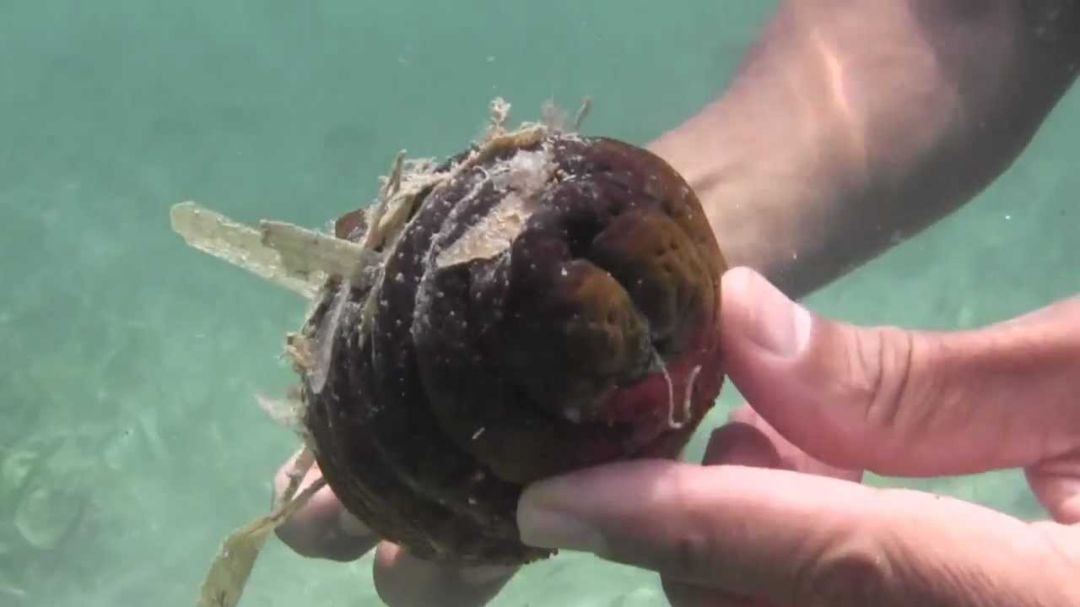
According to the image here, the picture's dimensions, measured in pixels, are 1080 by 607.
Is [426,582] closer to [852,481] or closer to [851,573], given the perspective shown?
[852,481]

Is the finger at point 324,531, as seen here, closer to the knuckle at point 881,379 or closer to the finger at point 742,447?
the finger at point 742,447

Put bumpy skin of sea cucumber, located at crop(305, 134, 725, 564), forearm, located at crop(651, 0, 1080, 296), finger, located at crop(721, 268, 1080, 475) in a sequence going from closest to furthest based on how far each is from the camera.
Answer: bumpy skin of sea cucumber, located at crop(305, 134, 725, 564), finger, located at crop(721, 268, 1080, 475), forearm, located at crop(651, 0, 1080, 296)

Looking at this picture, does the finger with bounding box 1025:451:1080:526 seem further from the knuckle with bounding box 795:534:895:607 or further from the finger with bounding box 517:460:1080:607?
the knuckle with bounding box 795:534:895:607

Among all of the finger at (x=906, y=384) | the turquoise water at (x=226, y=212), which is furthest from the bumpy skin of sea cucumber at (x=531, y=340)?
the turquoise water at (x=226, y=212)

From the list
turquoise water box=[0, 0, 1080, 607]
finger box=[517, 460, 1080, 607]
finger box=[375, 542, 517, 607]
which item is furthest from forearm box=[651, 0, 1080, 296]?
finger box=[517, 460, 1080, 607]

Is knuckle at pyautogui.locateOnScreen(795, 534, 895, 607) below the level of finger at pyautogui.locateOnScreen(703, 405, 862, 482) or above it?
below

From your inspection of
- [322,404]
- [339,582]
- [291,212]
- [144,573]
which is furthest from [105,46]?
[322,404]

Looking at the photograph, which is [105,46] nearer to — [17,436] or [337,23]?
[337,23]

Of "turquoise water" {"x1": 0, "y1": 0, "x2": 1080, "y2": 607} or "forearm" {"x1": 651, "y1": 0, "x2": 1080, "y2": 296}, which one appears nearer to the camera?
"forearm" {"x1": 651, "y1": 0, "x2": 1080, "y2": 296}
